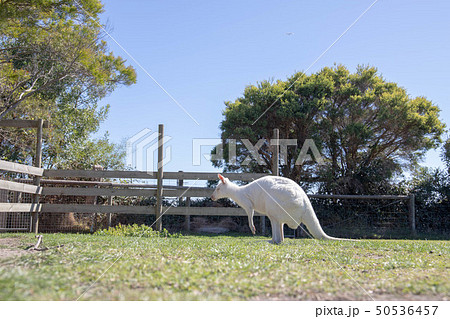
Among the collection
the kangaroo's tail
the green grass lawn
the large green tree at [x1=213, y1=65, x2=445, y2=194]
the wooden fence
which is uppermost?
the large green tree at [x1=213, y1=65, x2=445, y2=194]

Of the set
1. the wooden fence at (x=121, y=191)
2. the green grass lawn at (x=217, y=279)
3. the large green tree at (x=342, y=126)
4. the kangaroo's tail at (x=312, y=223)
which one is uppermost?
the large green tree at (x=342, y=126)

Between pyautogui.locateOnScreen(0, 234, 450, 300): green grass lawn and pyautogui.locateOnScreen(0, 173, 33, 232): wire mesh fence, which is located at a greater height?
pyautogui.locateOnScreen(0, 173, 33, 232): wire mesh fence

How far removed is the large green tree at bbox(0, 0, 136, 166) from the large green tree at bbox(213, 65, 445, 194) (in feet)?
17.3

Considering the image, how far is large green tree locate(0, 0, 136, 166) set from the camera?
10297 millimetres

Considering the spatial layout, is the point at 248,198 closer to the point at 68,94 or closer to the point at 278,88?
the point at 278,88

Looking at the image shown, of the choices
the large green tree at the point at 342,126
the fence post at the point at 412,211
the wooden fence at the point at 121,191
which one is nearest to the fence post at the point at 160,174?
the wooden fence at the point at 121,191

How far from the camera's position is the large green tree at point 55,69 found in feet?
33.8

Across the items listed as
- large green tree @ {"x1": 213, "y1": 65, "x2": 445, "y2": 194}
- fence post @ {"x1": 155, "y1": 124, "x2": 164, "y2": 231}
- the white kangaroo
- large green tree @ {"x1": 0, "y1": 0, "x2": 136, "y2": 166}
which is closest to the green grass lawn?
the white kangaroo

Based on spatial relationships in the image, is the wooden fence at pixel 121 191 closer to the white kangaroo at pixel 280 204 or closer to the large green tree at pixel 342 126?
the white kangaroo at pixel 280 204

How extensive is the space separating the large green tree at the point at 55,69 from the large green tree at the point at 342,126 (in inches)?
208

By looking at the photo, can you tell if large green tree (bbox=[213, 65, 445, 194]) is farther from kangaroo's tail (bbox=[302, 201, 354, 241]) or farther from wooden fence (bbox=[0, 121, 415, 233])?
kangaroo's tail (bbox=[302, 201, 354, 241])

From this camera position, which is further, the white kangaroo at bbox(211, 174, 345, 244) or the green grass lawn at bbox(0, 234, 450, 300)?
the white kangaroo at bbox(211, 174, 345, 244)

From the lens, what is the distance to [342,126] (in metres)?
14.7

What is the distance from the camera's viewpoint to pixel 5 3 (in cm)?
904
